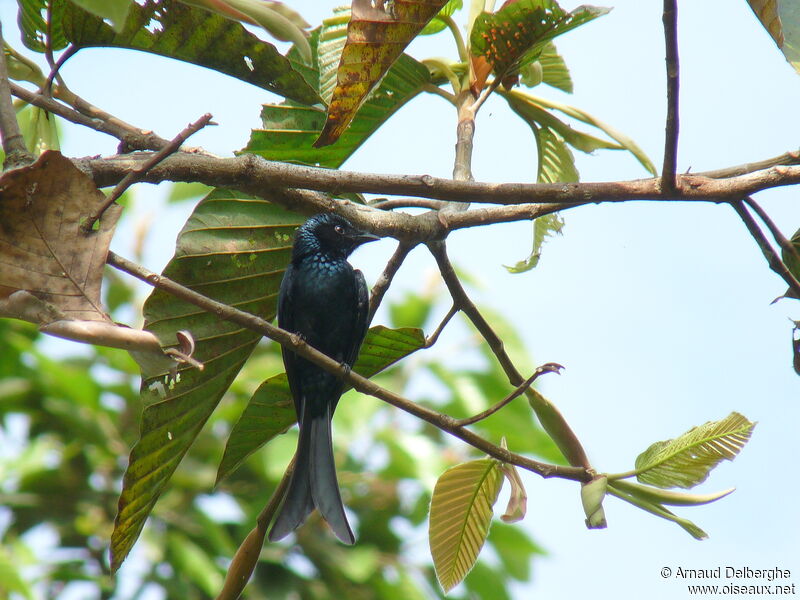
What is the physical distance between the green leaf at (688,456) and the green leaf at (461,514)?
0.34m

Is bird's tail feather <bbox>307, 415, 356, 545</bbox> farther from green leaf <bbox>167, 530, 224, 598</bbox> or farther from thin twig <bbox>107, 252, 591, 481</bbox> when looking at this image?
green leaf <bbox>167, 530, 224, 598</bbox>

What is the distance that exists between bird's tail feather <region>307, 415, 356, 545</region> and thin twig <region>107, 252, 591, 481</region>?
1.97 feet

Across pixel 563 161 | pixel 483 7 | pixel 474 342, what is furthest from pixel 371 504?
pixel 483 7

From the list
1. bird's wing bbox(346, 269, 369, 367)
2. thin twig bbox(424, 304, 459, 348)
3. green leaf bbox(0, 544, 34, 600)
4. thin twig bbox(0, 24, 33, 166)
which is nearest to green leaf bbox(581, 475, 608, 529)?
thin twig bbox(424, 304, 459, 348)

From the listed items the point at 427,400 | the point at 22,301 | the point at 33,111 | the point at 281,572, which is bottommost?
the point at 281,572

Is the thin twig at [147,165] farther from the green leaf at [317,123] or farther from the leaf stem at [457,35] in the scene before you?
the leaf stem at [457,35]

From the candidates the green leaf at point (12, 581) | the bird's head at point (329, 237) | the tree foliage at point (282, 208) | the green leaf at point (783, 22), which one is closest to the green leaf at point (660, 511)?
the tree foliage at point (282, 208)

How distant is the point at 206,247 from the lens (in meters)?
2.29

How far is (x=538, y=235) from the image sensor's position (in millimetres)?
2691

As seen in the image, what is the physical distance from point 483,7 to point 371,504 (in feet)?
12.9

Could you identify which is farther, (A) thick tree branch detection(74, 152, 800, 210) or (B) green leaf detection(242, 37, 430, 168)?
(B) green leaf detection(242, 37, 430, 168)

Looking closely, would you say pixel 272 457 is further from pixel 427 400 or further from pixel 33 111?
pixel 33 111

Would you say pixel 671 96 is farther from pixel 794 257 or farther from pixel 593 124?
pixel 593 124

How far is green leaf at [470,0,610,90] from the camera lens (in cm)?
216
